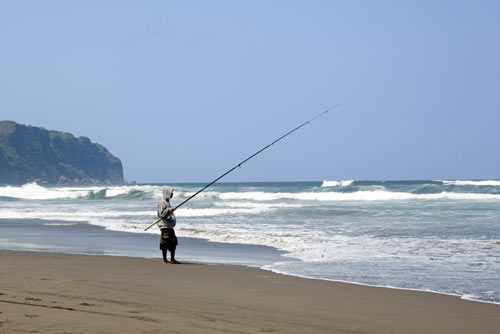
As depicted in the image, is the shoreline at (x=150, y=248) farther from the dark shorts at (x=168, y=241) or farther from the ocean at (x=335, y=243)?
the dark shorts at (x=168, y=241)

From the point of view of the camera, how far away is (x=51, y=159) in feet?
402

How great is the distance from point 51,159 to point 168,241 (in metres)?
120

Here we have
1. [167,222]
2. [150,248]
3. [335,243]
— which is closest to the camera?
[167,222]

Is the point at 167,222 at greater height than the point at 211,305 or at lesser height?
greater

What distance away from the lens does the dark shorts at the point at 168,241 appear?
871cm

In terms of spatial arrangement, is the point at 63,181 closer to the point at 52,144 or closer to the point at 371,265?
the point at 52,144

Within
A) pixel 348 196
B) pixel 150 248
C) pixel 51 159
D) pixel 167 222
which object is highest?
pixel 51 159

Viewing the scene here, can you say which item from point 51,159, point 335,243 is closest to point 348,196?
point 335,243

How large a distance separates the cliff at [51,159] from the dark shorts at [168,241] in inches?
4121

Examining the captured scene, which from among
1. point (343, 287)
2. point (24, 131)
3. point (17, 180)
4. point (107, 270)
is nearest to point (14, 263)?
point (107, 270)

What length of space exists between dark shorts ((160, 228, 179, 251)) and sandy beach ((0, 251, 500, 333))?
108 centimetres

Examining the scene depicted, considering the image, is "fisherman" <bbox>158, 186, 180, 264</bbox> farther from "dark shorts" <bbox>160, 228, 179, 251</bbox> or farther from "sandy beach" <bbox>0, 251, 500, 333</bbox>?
"sandy beach" <bbox>0, 251, 500, 333</bbox>

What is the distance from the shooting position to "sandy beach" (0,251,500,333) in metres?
4.29

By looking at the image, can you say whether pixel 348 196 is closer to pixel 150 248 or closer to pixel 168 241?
pixel 150 248
